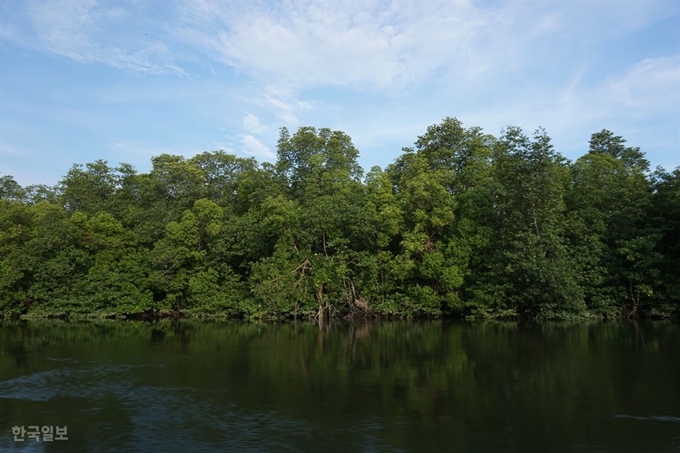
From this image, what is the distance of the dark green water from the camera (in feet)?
27.6

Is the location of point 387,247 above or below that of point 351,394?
above

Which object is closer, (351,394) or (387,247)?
(351,394)

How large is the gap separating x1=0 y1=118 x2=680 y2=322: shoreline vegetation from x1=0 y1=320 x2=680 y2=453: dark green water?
8380mm

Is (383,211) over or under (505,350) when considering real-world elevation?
over

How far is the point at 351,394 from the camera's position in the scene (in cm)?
1148

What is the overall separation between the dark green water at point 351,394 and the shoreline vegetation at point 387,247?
8380 millimetres

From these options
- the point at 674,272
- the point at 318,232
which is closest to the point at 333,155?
the point at 318,232

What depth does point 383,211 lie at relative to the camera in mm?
31484

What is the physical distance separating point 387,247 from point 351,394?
2321cm

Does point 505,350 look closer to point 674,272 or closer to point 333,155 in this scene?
point 674,272

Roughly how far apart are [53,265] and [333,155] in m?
22.3

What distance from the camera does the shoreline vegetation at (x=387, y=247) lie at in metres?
28.9

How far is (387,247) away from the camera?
3434cm

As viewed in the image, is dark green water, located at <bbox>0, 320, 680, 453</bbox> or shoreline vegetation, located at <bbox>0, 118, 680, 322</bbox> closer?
dark green water, located at <bbox>0, 320, 680, 453</bbox>
